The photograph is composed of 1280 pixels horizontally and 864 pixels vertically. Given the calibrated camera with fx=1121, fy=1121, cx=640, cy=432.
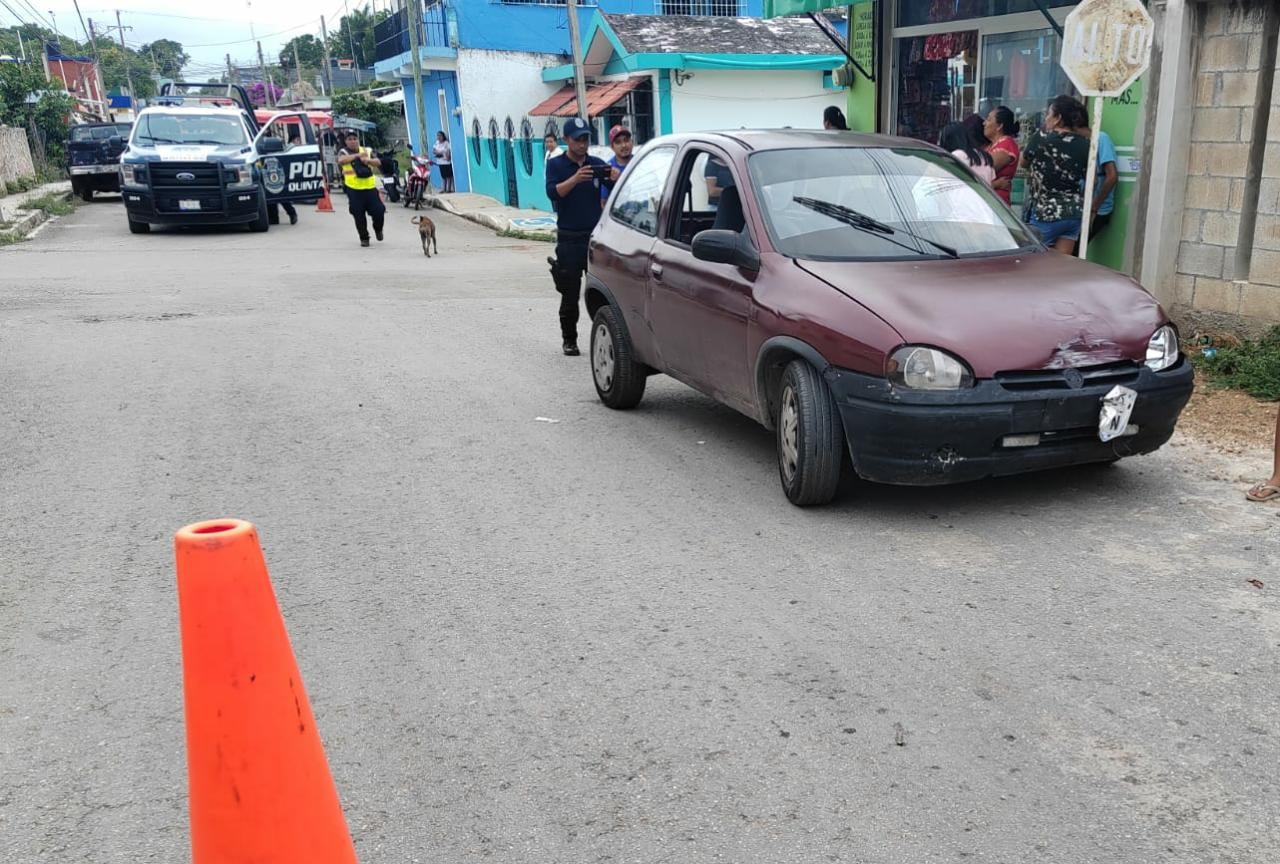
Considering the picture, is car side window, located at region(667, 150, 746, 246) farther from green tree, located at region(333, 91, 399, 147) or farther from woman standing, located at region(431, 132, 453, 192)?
green tree, located at region(333, 91, 399, 147)

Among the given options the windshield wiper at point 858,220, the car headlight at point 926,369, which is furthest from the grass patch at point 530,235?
the car headlight at point 926,369

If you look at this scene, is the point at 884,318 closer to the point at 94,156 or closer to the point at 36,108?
the point at 94,156

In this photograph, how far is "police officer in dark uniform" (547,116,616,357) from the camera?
27.8ft

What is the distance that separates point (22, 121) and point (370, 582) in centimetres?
3916

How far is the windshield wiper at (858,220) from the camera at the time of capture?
565cm

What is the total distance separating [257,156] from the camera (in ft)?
68.4

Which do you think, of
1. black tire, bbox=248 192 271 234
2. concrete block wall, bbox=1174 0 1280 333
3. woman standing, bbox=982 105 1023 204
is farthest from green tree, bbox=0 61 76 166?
concrete block wall, bbox=1174 0 1280 333

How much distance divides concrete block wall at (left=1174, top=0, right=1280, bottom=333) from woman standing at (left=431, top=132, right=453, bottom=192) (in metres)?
25.8

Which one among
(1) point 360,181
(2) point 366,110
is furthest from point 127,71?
(1) point 360,181

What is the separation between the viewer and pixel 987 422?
4660 mm

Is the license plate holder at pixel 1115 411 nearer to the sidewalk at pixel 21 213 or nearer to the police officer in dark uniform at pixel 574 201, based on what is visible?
the police officer in dark uniform at pixel 574 201

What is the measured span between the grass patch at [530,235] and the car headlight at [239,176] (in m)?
4.74

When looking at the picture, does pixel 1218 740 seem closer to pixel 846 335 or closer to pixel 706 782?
pixel 706 782

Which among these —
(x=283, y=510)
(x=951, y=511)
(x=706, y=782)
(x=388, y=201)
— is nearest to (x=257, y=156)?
(x=388, y=201)
